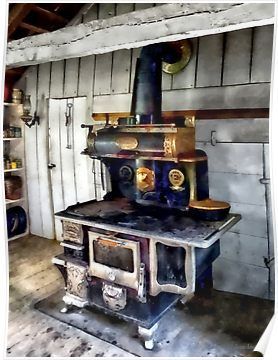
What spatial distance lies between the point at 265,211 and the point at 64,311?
934 mm

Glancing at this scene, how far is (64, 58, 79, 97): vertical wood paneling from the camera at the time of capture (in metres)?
1.39

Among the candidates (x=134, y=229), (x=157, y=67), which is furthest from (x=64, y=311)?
(x=157, y=67)

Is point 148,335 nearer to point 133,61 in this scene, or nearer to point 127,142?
point 127,142

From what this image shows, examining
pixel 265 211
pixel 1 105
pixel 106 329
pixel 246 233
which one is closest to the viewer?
pixel 1 105

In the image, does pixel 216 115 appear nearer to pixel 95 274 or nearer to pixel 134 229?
pixel 134 229

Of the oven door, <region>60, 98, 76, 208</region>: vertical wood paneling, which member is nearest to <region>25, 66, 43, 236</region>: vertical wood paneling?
<region>60, 98, 76, 208</region>: vertical wood paneling

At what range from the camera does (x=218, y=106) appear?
4.33 ft

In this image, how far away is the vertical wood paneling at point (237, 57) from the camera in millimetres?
1174

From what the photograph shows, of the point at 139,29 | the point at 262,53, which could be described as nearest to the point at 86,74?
the point at 139,29

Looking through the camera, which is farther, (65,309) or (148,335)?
(65,309)

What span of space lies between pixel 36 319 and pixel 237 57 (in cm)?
128

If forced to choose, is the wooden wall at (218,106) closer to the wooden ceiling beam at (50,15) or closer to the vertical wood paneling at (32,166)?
the vertical wood paneling at (32,166)

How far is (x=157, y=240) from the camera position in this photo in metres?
1.29

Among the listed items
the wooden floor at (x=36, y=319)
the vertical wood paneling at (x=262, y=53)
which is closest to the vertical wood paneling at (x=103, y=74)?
the vertical wood paneling at (x=262, y=53)
